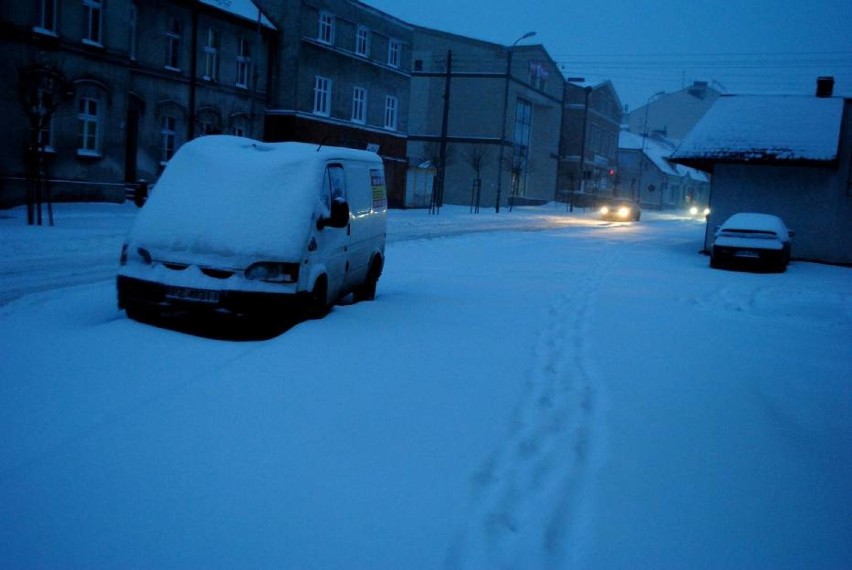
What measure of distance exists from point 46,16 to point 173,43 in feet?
22.4

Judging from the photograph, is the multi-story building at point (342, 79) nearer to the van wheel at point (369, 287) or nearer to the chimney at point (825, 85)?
the chimney at point (825, 85)

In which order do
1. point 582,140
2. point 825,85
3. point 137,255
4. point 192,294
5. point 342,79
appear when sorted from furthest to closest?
point 582,140 < point 342,79 < point 825,85 < point 137,255 < point 192,294

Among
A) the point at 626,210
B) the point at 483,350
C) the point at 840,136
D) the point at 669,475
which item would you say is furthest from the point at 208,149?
the point at 626,210

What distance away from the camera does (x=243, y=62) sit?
3462cm

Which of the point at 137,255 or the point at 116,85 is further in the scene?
the point at 116,85

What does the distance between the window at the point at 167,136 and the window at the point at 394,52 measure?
16126mm

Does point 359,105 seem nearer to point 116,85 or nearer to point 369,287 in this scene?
point 116,85

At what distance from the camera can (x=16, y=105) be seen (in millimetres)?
23406

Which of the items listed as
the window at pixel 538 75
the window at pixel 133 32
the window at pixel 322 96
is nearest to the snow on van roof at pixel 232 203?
the window at pixel 133 32

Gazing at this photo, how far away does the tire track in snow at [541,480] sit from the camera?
12.2 ft

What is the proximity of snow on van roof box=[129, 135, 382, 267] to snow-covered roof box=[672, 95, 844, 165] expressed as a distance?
19.4m

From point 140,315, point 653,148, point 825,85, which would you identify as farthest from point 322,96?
point 653,148

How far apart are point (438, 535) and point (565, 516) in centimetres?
74

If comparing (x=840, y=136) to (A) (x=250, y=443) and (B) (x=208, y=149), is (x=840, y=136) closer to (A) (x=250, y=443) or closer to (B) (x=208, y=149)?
(B) (x=208, y=149)
